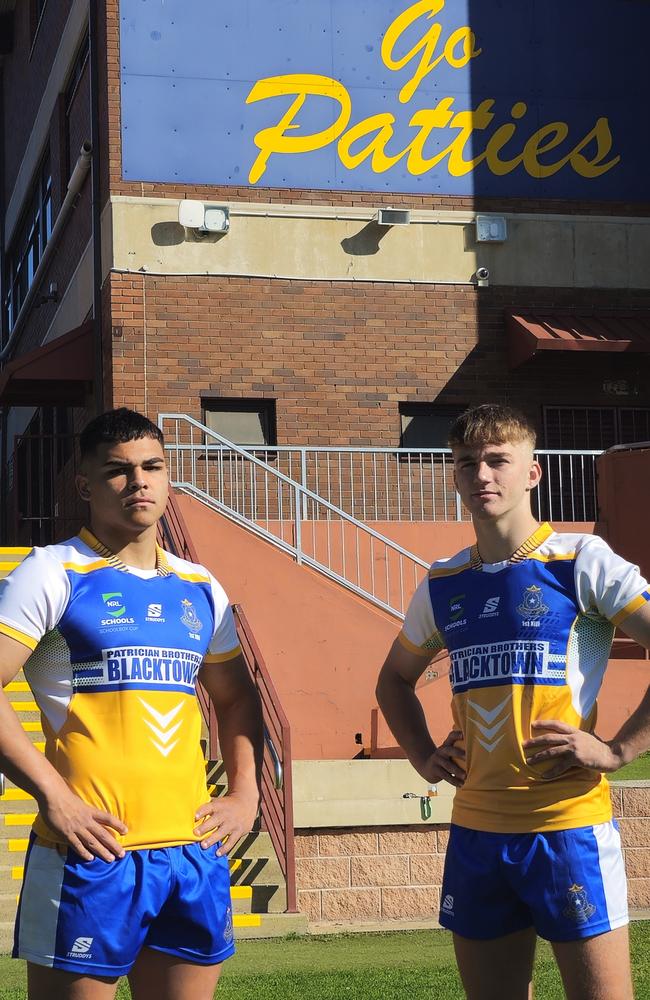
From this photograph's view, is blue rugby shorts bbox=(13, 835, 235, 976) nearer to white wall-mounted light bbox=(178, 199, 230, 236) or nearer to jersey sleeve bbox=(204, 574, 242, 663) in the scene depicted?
jersey sleeve bbox=(204, 574, 242, 663)

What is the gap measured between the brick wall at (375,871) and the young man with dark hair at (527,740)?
20.0 feet

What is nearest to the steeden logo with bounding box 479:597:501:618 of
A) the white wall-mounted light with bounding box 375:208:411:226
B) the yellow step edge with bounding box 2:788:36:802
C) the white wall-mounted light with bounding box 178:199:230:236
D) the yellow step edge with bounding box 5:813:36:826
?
the yellow step edge with bounding box 5:813:36:826

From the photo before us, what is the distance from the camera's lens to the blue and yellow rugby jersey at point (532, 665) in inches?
161

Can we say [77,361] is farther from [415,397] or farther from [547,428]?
[547,428]

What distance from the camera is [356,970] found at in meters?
8.19

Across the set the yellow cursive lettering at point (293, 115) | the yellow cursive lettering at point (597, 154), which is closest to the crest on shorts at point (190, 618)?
the yellow cursive lettering at point (293, 115)

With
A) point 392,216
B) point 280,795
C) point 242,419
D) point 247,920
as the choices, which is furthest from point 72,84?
point 247,920

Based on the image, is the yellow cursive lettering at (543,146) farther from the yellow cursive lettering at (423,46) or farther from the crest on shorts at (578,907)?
the crest on shorts at (578,907)

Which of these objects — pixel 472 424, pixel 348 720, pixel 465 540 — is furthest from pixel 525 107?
pixel 472 424

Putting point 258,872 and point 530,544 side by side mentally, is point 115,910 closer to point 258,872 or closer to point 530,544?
point 530,544

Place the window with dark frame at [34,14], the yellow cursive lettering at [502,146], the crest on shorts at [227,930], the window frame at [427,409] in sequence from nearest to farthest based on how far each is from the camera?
the crest on shorts at [227,930] → the window frame at [427,409] → the yellow cursive lettering at [502,146] → the window with dark frame at [34,14]

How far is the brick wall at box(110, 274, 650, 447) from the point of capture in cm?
1847

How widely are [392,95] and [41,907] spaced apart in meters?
16.9

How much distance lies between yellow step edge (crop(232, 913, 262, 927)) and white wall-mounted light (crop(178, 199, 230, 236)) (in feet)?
35.2
